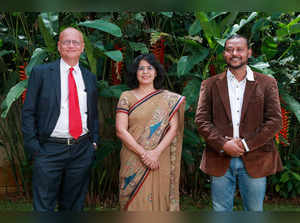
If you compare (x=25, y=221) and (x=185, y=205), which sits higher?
(x=25, y=221)

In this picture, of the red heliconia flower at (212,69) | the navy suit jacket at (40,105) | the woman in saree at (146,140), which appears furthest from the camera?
the red heliconia flower at (212,69)

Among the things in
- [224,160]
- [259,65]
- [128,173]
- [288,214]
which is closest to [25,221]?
[288,214]

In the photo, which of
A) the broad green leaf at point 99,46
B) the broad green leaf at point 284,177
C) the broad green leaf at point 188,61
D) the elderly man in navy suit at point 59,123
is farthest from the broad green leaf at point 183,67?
the broad green leaf at point 284,177

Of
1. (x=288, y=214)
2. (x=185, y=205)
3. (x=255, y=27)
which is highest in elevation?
(x=255, y=27)

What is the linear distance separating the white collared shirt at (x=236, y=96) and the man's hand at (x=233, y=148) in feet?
0.26

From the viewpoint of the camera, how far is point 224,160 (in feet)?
6.37

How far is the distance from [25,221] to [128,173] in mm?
1966

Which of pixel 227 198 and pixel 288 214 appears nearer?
pixel 288 214

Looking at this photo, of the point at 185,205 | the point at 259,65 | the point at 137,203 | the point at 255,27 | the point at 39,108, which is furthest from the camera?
the point at 185,205

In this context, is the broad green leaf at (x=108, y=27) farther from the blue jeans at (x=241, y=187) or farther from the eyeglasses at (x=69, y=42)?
the blue jeans at (x=241, y=187)

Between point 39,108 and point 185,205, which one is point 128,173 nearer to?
point 39,108

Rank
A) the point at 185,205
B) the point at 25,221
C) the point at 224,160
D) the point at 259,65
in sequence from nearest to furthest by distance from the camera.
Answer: the point at 25,221, the point at 224,160, the point at 259,65, the point at 185,205

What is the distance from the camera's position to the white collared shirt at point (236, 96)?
195cm

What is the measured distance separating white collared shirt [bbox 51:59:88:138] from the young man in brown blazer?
758 millimetres
